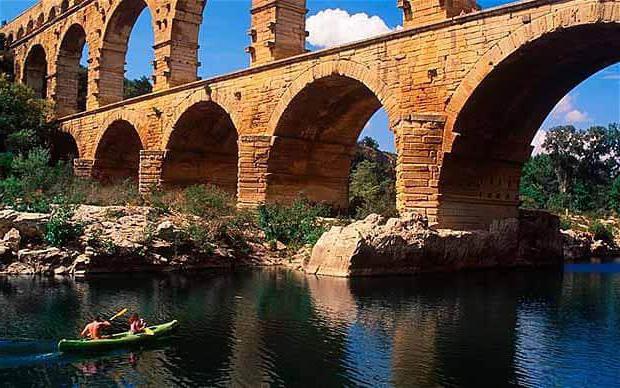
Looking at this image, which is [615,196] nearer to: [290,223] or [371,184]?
[371,184]

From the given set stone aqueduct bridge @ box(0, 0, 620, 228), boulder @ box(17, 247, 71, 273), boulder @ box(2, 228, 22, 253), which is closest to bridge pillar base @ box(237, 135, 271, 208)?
stone aqueduct bridge @ box(0, 0, 620, 228)

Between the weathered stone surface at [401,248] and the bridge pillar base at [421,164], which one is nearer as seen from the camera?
the weathered stone surface at [401,248]

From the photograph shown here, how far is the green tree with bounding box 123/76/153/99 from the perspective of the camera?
131 ft

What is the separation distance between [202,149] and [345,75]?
26.7ft

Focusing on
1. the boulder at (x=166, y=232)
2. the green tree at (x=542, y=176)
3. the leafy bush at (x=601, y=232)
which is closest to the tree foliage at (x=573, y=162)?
the green tree at (x=542, y=176)

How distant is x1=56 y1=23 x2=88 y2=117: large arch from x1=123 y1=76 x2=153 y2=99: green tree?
28.9 ft

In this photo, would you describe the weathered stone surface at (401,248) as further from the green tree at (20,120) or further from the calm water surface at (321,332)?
the green tree at (20,120)

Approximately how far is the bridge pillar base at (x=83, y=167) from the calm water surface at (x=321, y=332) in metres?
14.4

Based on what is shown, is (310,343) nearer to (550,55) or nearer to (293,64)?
(550,55)

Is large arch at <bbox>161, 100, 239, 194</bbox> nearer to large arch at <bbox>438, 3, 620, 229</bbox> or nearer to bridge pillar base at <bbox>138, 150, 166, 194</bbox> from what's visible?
bridge pillar base at <bbox>138, 150, 166, 194</bbox>

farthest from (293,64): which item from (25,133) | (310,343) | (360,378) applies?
(25,133)

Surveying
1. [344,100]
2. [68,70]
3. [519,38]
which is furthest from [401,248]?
[68,70]

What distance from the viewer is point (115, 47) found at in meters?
26.4

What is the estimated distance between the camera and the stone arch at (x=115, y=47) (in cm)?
2558
